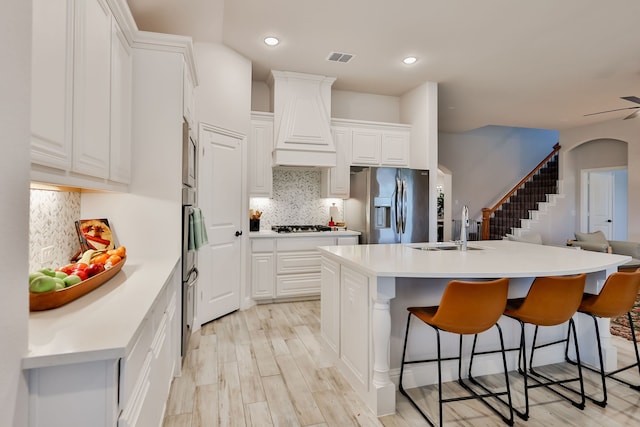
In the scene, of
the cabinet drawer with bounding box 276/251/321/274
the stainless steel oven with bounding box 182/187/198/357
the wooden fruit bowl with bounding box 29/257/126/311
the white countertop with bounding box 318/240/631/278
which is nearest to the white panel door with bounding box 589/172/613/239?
the white countertop with bounding box 318/240/631/278

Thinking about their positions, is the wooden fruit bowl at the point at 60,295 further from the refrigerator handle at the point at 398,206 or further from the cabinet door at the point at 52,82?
the refrigerator handle at the point at 398,206

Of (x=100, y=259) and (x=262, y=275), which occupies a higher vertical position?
(x=100, y=259)

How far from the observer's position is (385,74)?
472 centimetres

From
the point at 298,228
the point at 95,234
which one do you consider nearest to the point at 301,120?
the point at 298,228

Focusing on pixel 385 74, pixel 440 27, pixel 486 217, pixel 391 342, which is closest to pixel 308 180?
pixel 385 74

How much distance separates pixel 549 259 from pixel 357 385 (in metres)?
1.63

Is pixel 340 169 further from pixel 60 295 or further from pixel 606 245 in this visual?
pixel 606 245

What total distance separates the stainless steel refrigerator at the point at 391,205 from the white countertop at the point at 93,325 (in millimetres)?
3188

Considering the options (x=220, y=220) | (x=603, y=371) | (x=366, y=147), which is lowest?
(x=603, y=371)

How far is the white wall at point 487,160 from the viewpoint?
28.4ft

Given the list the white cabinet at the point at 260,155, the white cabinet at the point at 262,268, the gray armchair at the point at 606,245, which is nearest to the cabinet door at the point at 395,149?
the white cabinet at the point at 260,155

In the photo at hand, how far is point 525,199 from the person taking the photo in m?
8.49

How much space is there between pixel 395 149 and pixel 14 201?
4831 millimetres

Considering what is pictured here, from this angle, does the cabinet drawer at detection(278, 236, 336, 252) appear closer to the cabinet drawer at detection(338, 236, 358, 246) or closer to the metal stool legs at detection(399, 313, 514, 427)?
the cabinet drawer at detection(338, 236, 358, 246)
